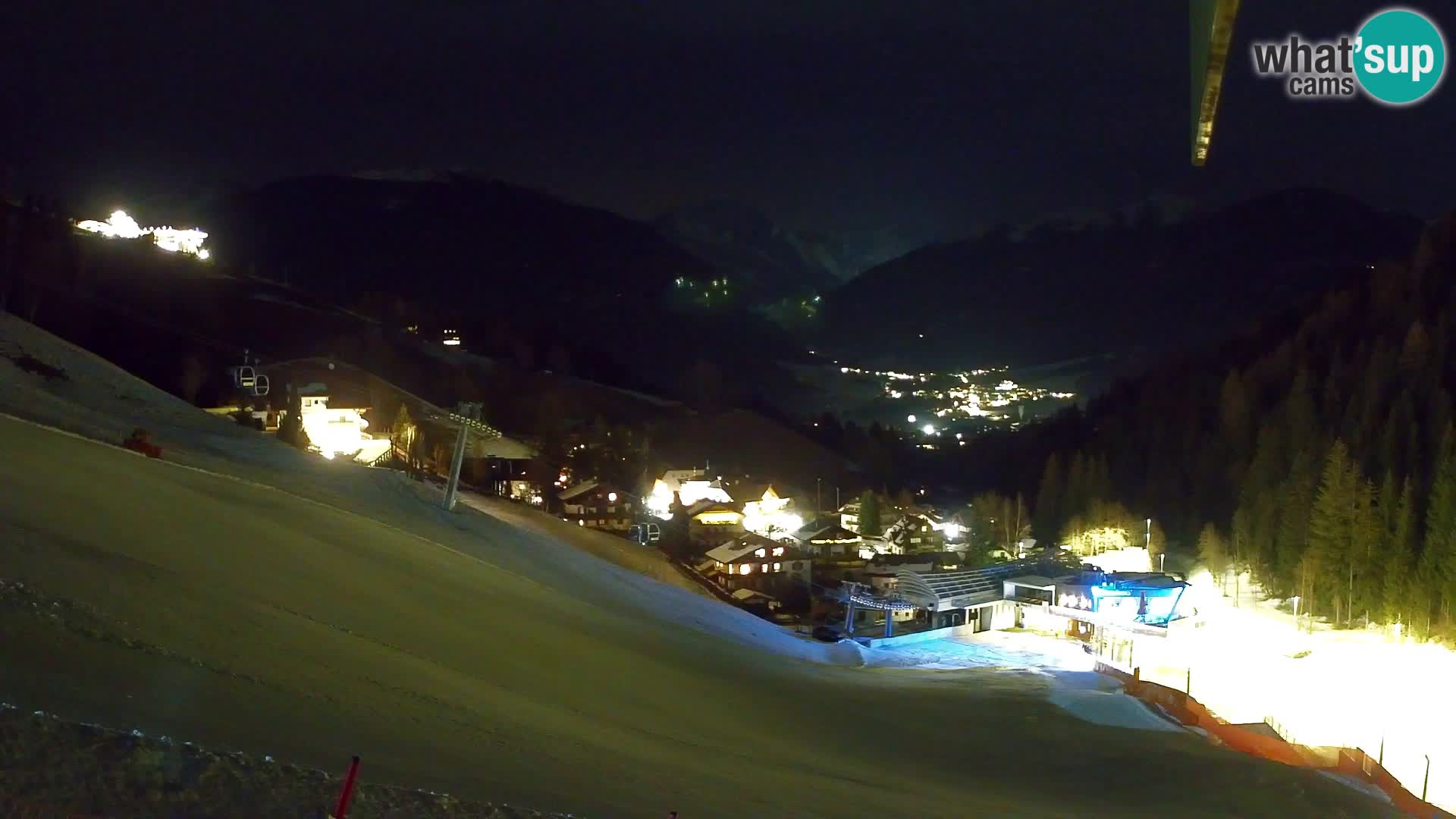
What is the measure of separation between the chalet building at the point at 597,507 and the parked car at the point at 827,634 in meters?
15.3

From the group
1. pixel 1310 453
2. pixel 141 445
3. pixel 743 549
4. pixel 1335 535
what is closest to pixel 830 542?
pixel 743 549

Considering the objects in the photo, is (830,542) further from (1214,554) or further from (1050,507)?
(1214,554)

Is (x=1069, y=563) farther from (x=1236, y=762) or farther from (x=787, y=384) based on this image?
(x=787, y=384)

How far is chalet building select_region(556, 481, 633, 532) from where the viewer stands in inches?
1816

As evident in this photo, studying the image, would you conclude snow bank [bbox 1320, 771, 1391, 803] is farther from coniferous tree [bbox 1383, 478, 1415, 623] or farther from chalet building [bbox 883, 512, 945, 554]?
chalet building [bbox 883, 512, 945, 554]

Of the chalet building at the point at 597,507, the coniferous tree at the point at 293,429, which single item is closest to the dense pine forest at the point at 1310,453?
the chalet building at the point at 597,507

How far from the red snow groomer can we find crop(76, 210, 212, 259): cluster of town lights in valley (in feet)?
258

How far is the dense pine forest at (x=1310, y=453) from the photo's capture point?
34.5 metres

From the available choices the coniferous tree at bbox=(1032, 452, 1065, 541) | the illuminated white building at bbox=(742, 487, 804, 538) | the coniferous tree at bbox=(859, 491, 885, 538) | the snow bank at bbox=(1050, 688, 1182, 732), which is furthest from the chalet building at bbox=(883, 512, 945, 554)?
the snow bank at bbox=(1050, 688, 1182, 732)

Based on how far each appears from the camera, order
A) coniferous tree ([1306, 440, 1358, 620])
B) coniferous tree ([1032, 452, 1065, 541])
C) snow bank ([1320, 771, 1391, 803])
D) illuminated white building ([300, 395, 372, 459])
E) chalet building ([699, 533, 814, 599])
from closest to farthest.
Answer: snow bank ([1320, 771, 1391, 803]) → coniferous tree ([1306, 440, 1358, 620]) → chalet building ([699, 533, 814, 599]) → illuminated white building ([300, 395, 372, 459]) → coniferous tree ([1032, 452, 1065, 541])

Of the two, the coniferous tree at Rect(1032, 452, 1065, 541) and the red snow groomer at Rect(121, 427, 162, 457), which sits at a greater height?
the coniferous tree at Rect(1032, 452, 1065, 541)

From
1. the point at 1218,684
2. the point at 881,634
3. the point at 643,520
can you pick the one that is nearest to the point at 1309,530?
the point at 1218,684

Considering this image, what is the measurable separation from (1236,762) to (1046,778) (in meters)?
2.61

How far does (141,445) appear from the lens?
1733 cm
